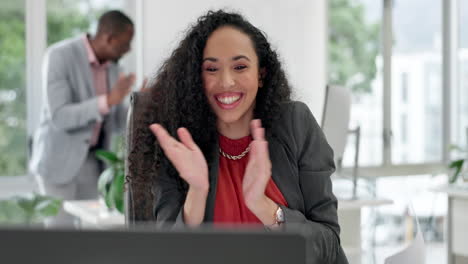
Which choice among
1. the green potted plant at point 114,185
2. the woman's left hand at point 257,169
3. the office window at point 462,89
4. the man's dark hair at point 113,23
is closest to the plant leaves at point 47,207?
the green potted plant at point 114,185

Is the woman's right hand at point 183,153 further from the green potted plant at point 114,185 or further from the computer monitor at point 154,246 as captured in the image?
the green potted plant at point 114,185

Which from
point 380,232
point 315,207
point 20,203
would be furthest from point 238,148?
point 380,232

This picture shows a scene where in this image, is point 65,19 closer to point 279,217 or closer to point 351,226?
point 351,226

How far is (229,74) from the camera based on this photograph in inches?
58.3

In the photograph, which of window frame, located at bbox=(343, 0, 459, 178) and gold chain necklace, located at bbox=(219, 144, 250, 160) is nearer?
gold chain necklace, located at bbox=(219, 144, 250, 160)

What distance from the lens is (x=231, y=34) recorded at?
1.53 metres

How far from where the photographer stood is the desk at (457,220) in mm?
3609

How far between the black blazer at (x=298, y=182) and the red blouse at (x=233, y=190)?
0.02 meters

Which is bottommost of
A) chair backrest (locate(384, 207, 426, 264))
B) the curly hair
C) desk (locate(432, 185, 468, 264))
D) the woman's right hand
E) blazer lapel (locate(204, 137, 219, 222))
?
desk (locate(432, 185, 468, 264))

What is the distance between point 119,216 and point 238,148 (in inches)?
39.6

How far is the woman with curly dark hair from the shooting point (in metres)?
1.45

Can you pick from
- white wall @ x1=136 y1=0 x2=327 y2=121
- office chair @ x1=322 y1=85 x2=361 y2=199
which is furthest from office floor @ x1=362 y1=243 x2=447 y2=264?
office chair @ x1=322 y1=85 x2=361 y2=199

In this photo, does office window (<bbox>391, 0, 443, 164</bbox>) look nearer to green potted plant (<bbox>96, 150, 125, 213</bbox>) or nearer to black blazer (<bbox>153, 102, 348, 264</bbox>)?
green potted plant (<bbox>96, 150, 125, 213</bbox>)

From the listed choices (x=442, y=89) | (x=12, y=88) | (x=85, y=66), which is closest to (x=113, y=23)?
(x=85, y=66)
